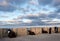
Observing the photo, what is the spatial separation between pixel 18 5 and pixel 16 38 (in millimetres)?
669

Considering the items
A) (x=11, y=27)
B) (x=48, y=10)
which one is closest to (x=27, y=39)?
(x=11, y=27)

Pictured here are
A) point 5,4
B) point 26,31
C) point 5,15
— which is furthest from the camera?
point 26,31

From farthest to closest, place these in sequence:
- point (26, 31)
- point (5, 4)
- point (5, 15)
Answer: point (26, 31), point (5, 15), point (5, 4)

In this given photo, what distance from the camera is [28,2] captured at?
2.05 m

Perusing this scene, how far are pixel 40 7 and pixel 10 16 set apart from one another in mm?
625

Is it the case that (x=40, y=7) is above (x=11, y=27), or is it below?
above

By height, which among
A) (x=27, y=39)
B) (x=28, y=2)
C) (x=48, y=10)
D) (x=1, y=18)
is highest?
(x=28, y=2)

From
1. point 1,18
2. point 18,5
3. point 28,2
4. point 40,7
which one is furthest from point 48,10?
point 1,18

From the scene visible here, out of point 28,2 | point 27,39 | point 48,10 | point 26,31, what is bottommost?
point 27,39

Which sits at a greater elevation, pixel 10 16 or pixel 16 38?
pixel 10 16

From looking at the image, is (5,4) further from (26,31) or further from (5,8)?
(26,31)

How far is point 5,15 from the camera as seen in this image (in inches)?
83.2

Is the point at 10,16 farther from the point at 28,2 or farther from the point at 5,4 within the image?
the point at 28,2

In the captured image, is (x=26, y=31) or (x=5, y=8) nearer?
(x=5, y=8)
